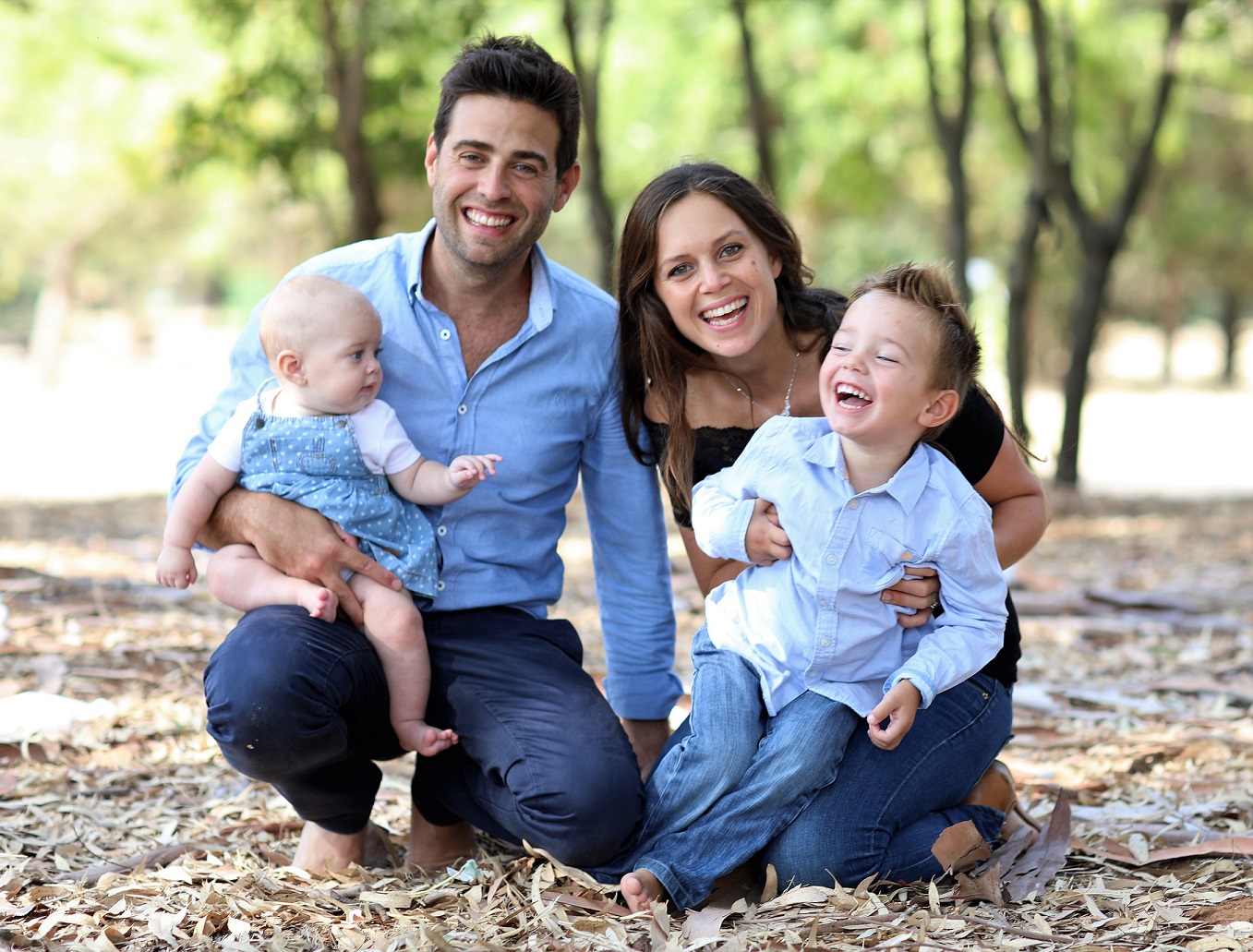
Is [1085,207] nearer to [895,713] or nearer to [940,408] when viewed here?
[940,408]

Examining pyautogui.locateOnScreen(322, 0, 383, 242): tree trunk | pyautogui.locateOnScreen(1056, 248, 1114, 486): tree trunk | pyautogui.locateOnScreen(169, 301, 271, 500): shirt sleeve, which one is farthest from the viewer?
pyautogui.locateOnScreen(1056, 248, 1114, 486): tree trunk

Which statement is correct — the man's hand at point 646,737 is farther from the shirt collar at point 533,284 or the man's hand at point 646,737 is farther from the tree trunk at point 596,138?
the tree trunk at point 596,138

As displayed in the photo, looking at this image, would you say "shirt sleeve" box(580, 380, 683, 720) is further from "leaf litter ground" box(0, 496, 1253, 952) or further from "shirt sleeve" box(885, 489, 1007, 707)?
"shirt sleeve" box(885, 489, 1007, 707)

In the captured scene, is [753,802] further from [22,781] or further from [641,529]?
[22,781]

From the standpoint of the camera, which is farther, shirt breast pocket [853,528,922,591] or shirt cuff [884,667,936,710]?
shirt breast pocket [853,528,922,591]

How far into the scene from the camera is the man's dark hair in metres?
3.40

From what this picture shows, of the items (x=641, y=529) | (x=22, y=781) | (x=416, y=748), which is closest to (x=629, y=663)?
(x=641, y=529)

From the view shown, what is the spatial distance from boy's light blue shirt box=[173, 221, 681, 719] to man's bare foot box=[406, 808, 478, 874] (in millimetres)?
555

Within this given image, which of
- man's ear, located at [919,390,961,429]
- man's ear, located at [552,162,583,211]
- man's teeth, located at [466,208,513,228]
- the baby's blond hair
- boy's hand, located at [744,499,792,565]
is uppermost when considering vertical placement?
man's ear, located at [552,162,583,211]

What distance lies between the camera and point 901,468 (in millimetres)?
2941

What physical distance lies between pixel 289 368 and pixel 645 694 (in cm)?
132

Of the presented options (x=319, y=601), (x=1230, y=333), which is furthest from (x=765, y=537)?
(x=1230, y=333)

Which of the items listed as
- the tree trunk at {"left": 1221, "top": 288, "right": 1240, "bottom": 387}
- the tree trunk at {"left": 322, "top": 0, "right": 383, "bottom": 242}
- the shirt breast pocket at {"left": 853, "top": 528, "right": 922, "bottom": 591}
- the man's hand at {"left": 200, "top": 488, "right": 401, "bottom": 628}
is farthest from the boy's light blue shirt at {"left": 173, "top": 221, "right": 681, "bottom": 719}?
the tree trunk at {"left": 1221, "top": 288, "right": 1240, "bottom": 387}

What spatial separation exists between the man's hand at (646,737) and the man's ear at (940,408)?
4.05 ft
